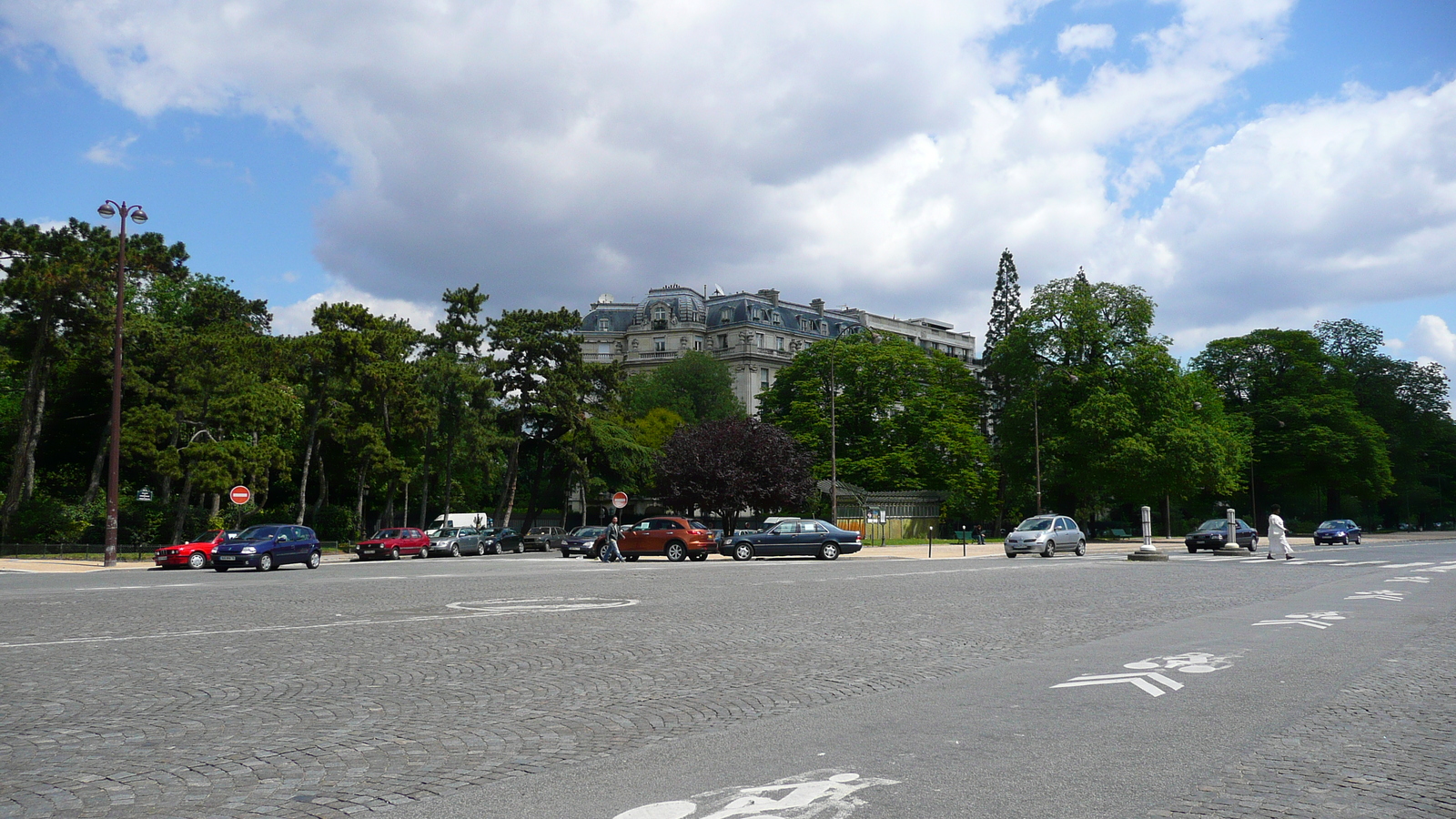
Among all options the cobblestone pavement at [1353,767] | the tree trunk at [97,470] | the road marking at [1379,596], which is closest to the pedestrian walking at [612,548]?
the tree trunk at [97,470]

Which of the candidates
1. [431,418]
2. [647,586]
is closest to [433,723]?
[647,586]

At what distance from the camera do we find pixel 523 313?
211 feet

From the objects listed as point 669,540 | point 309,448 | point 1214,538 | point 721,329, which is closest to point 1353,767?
point 669,540

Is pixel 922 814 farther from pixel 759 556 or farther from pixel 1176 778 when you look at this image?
pixel 759 556

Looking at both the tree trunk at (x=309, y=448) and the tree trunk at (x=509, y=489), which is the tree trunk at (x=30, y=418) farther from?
the tree trunk at (x=509, y=489)

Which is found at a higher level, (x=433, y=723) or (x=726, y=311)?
(x=726, y=311)

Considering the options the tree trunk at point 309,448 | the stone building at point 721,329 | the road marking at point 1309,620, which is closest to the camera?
the road marking at point 1309,620

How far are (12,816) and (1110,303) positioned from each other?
219 feet

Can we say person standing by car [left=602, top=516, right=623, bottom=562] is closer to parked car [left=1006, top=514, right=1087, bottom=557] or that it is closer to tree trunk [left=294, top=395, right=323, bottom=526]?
parked car [left=1006, top=514, right=1087, bottom=557]

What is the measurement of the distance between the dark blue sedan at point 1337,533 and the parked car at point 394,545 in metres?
45.7

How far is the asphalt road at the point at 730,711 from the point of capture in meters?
5.65

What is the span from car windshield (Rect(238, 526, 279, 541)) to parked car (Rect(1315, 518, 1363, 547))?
50819 millimetres

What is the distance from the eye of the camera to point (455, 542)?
2037 inches

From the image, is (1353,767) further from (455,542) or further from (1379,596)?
(455,542)
